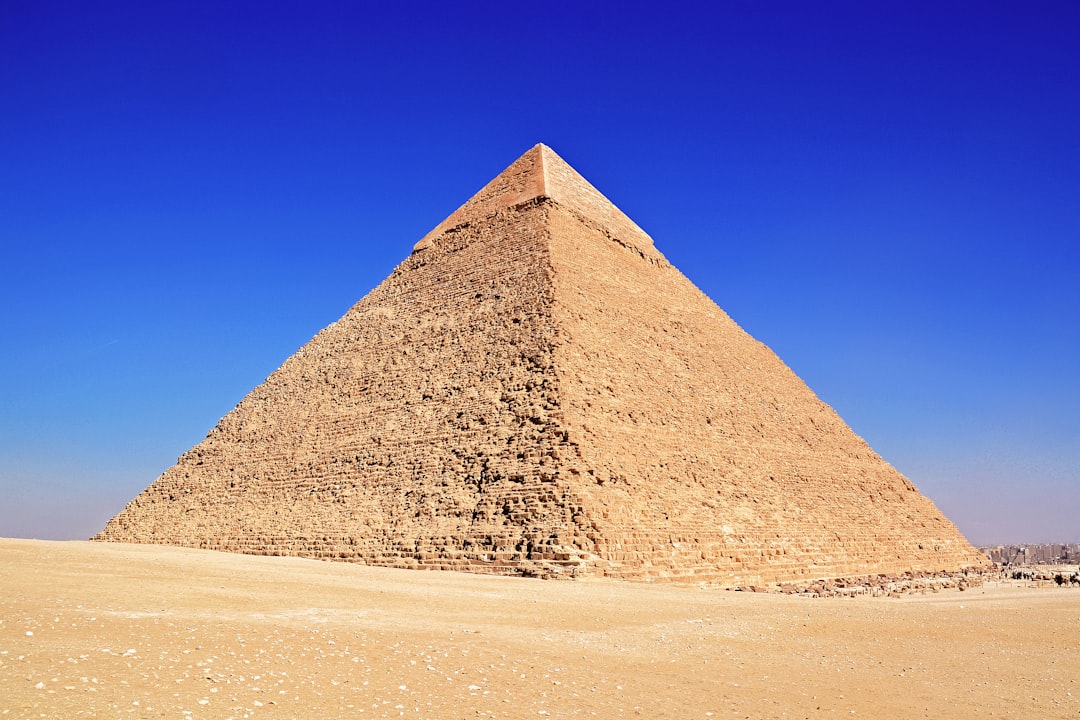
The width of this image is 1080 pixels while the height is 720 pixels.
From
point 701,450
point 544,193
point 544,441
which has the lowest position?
point 544,441

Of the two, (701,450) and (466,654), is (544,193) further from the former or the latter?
(466,654)

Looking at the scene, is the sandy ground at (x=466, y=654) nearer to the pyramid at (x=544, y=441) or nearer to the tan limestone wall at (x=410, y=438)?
the pyramid at (x=544, y=441)

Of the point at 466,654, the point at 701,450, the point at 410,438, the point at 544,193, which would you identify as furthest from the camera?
the point at 544,193

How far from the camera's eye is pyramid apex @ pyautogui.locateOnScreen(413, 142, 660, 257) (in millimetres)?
29641

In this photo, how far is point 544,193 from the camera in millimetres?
28453

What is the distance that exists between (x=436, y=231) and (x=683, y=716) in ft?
91.3

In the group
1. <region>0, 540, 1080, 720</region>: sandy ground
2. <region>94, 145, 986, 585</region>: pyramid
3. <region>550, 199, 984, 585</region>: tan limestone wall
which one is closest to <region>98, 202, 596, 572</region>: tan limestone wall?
<region>94, 145, 986, 585</region>: pyramid

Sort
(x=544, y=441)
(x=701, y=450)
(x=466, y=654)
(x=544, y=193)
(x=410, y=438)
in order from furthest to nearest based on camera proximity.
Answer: (x=544, y=193)
(x=701, y=450)
(x=410, y=438)
(x=544, y=441)
(x=466, y=654)

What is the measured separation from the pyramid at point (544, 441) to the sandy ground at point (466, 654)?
15.8ft

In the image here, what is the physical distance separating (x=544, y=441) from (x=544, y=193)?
1289cm

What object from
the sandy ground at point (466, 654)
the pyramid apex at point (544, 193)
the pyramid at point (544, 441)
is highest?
the pyramid apex at point (544, 193)

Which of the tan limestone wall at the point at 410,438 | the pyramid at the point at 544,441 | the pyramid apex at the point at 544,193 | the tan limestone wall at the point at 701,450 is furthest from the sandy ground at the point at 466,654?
the pyramid apex at the point at 544,193

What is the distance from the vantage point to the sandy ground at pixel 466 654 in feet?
16.2

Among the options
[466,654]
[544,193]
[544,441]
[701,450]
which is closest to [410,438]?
[544,441]
